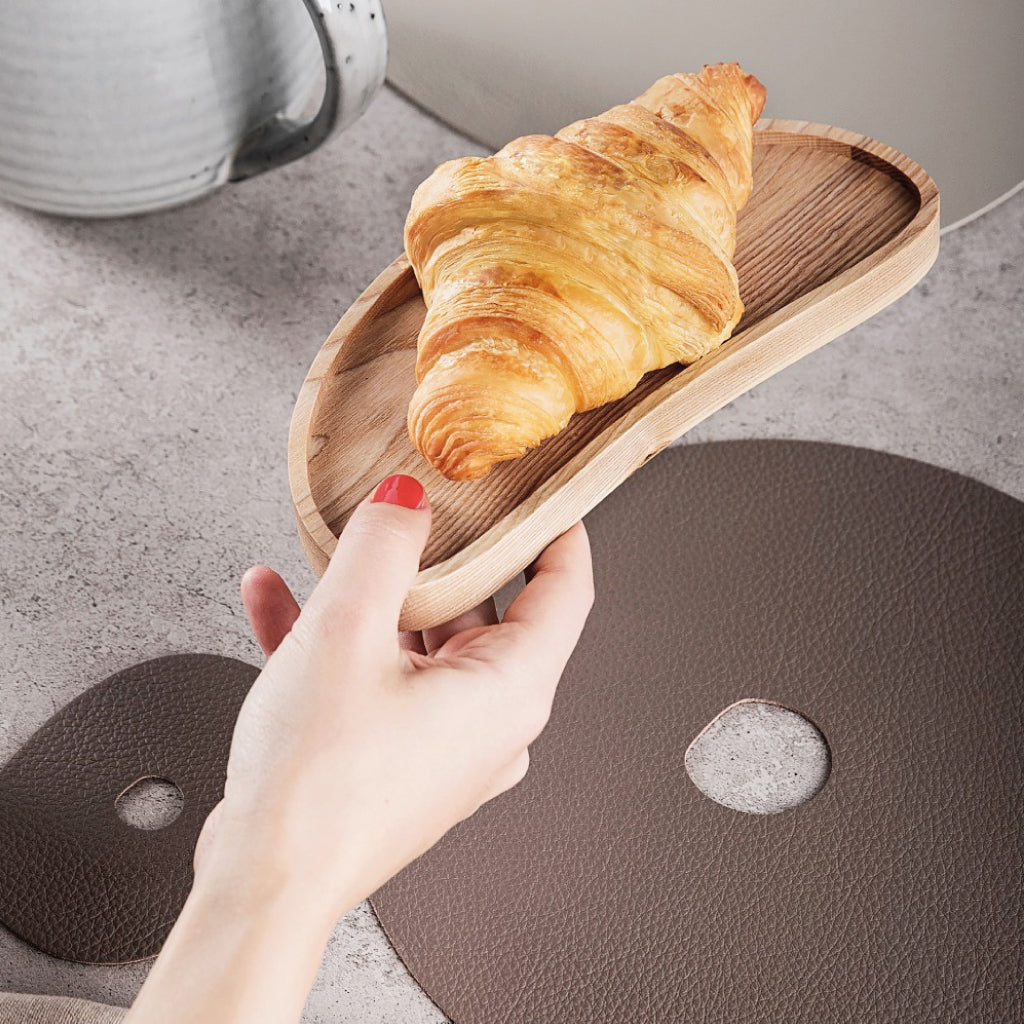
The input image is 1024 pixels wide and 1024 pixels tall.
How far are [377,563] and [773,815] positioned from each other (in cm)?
27

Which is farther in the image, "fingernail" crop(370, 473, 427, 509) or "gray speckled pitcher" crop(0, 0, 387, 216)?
"gray speckled pitcher" crop(0, 0, 387, 216)

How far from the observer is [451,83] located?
806 millimetres

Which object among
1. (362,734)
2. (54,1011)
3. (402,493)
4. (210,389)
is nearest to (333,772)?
(362,734)

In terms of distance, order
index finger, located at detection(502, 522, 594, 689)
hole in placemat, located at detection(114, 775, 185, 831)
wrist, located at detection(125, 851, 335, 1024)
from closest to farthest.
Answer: wrist, located at detection(125, 851, 335, 1024) < index finger, located at detection(502, 522, 594, 689) < hole in placemat, located at detection(114, 775, 185, 831)

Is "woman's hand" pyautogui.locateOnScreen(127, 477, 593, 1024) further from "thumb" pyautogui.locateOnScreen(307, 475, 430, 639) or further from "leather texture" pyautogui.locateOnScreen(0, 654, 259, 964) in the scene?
"leather texture" pyautogui.locateOnScreen(0, 654, 259, 964)

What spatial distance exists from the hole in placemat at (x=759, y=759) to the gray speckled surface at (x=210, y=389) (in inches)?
7.2

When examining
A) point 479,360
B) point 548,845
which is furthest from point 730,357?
point 548,845

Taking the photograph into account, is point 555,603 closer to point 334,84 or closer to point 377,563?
point 377,563

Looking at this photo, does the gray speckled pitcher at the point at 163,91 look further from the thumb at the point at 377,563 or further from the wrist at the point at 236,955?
the wrist at the point at 236,955

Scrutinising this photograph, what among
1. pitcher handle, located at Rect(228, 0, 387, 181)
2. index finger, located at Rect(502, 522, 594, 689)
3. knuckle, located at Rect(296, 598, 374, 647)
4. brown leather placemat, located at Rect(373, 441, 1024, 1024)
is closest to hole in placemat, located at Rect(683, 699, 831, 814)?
brown leather placemat, located at Rect(373, 441, 1024, 1024)

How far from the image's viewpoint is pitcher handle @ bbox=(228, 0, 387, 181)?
61cm

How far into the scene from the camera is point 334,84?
2.10 ft

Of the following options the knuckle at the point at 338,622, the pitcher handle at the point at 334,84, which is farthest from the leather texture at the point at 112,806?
the pitcher handle at the point at 334,84

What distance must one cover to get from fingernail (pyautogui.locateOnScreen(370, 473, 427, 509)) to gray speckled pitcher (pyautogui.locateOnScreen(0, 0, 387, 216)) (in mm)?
296
